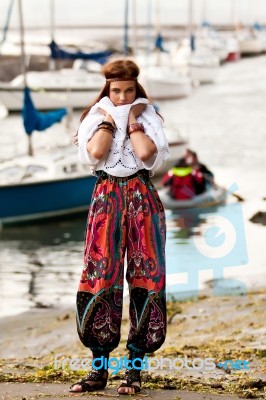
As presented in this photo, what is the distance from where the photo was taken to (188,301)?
11.6 metres

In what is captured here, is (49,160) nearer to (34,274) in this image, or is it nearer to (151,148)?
(34,274)

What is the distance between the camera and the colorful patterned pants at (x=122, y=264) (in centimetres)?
562

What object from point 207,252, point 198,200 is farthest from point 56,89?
point 207,252

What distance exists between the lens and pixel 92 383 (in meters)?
5.77

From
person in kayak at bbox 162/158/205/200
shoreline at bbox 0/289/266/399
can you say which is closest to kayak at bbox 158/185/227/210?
person in kayak at bbox 162/158/205/200

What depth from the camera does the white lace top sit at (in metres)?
5.65

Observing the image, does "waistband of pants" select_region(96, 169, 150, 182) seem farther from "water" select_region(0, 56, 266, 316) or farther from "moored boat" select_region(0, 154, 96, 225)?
"moored boat" select_region(0, 154, 96, 225)

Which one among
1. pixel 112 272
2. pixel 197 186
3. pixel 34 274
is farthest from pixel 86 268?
pixel 197 186

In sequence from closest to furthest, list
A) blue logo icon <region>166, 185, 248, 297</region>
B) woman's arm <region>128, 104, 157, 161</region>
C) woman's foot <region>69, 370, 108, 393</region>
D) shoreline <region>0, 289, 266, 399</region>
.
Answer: woman's arm <region>128, 104, 157, 161</region> → woman's foot <region>69, 370, 108, 393</region> → shoreline <region>0, 289, 266, 399</region> → blue logo icon <region>166, 185, 248, 297</region>

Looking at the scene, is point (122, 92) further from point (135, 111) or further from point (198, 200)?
point (198, 200)

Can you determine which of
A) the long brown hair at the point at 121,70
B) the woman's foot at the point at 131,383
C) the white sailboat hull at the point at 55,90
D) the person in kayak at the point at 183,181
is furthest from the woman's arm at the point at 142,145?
the white sailboat hull at the point at 55,90

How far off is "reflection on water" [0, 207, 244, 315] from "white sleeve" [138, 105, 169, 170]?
6.39 m

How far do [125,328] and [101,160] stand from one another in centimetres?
479

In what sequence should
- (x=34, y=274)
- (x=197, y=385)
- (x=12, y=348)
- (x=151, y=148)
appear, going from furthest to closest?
(x=34, y=274)
(x=12, y=348)
(x=197, y=385)
(x=151, y=148)
